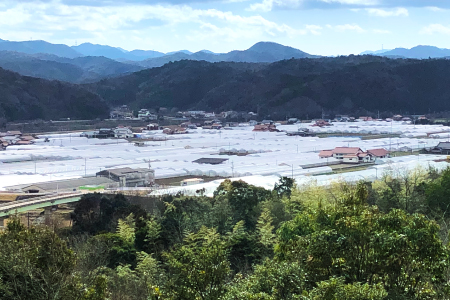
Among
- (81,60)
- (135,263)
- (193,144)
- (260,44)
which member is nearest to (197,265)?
(135,263)

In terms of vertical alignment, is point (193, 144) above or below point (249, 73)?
below

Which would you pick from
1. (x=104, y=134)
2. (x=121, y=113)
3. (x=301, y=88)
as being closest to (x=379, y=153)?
(x=104, y=134)

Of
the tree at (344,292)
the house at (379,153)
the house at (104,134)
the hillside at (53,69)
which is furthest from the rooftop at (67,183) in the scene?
the hillside at (53,69)

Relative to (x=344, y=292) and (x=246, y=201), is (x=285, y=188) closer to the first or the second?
(x=246, y=201)

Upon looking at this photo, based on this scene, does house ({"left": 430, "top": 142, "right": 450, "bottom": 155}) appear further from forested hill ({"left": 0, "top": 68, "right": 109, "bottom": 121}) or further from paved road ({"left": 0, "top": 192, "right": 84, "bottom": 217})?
forested hill ({"left": 0, "top": 68, "right": 109, "bottom": 121})

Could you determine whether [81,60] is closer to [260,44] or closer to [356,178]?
[260,44]

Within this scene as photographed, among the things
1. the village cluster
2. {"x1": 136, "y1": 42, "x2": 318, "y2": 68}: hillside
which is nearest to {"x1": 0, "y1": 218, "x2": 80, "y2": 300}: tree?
the village cluster

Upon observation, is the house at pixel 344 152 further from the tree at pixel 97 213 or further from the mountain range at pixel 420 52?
the mountain range at pixel 420 52
